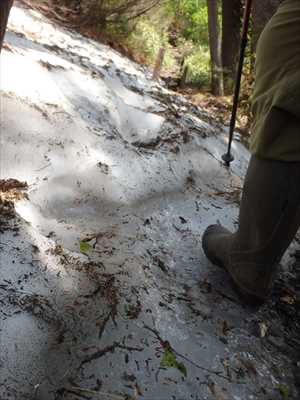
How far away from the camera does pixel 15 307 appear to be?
1661 mm

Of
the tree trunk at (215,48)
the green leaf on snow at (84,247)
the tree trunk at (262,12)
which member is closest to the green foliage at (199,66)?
the tree trunk at (215,48)

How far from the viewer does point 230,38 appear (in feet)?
31.4

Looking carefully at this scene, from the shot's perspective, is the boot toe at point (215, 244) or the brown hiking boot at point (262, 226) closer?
the brown hiking boot at point (262, 226)

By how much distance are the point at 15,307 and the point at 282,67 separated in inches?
56.3

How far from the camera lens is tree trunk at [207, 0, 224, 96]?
9.20m

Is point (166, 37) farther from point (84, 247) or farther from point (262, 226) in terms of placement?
point (262, 226)

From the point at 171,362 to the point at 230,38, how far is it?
9200 mm

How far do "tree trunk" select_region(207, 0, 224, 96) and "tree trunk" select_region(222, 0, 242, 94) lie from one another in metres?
0.20

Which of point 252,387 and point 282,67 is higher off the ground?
point 282,67

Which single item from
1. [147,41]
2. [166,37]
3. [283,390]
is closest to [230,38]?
[147,41]

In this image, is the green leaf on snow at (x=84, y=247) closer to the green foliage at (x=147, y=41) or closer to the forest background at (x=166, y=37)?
the forest background at (x=166, y=37)

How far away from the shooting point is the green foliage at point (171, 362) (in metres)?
1.62

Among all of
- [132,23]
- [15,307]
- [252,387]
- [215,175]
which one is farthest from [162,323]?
[132,23]

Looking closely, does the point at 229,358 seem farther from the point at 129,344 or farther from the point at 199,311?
the point at 129,344
